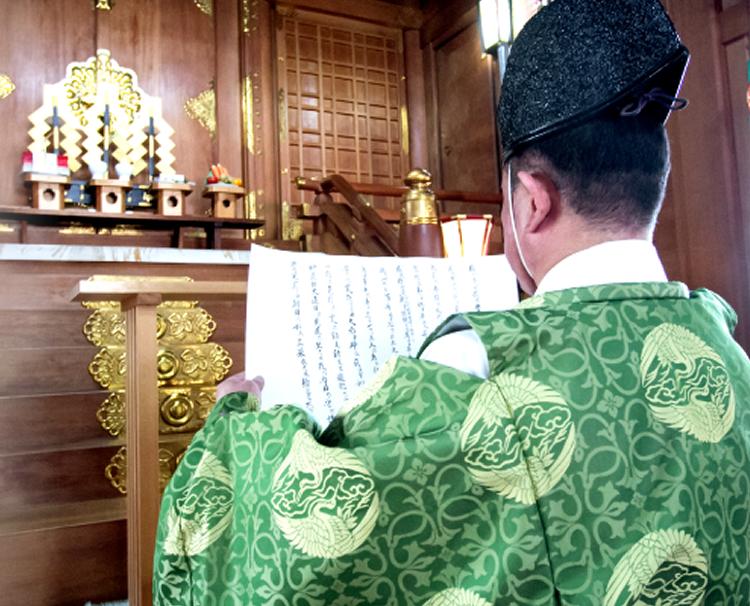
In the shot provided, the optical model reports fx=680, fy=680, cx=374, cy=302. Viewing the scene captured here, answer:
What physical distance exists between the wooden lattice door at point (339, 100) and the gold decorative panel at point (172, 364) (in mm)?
3472

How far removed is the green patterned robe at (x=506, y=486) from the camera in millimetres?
614

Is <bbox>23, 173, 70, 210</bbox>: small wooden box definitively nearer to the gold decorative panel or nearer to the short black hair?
the gold decorative panel

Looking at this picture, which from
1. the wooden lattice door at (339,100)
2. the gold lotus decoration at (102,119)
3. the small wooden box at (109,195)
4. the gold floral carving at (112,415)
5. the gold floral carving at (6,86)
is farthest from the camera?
the wooden lattice door at (339,100)

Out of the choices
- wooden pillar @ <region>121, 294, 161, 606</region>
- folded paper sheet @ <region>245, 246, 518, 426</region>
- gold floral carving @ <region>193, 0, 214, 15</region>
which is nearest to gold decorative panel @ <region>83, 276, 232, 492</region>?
wooden pillar @ <region>121, 294, 161, 606</region>

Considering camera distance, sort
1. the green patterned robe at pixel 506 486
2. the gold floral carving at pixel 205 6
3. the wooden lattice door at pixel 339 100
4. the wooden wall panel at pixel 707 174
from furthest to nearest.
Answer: the wooden lattice door at pixel 339 100 → the gold floral carving at pixel 205 6 → the wooden wall panel at pixel 707 174 → the green patterned robe at pixel 506 486

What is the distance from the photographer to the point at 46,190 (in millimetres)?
5379

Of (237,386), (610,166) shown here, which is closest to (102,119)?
(237,386)

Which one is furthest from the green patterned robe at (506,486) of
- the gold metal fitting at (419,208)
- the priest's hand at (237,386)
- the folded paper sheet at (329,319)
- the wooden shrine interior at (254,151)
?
the wooden shrine interior at (254,151)

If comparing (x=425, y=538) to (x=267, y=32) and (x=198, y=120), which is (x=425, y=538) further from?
(x=267, y=32)

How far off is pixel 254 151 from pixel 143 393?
5249 mm

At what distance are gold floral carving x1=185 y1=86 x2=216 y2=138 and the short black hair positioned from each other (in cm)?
601

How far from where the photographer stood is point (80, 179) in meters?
5.80

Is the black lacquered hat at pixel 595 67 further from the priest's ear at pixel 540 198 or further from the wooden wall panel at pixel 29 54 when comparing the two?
the wooden wall panel at pixel 29 54

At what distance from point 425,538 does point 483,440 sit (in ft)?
0.34
